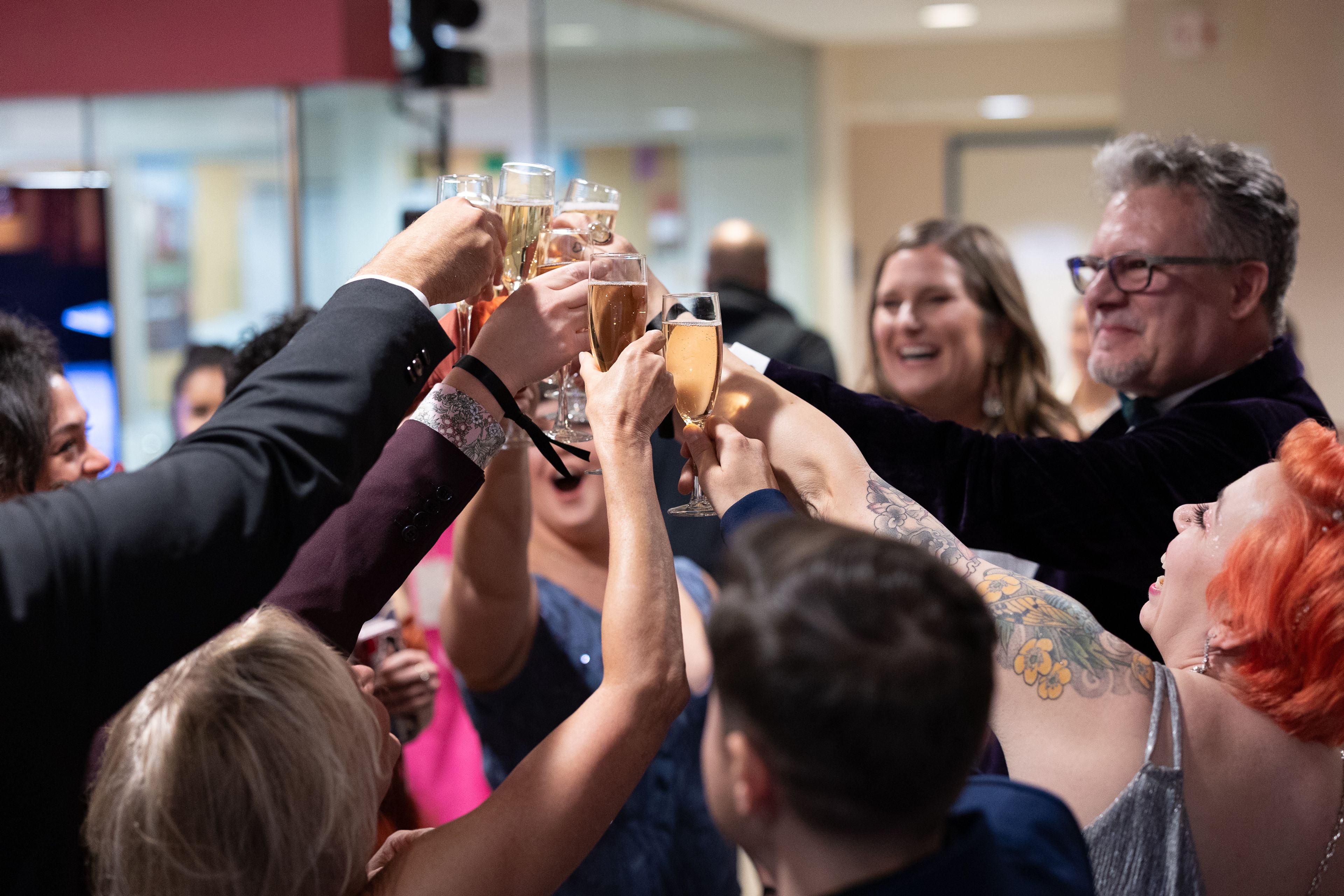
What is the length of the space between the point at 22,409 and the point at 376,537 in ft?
2.65

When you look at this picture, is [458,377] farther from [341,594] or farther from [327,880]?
[327,880]

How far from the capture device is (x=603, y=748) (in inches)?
43.3

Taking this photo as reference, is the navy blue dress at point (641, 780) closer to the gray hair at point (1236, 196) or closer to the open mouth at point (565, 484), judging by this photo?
the open mouth at point (565, 484)

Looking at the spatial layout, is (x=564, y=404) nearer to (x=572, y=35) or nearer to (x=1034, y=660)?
(x=1034, y=660)

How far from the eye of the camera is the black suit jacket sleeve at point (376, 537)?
3.96 feet

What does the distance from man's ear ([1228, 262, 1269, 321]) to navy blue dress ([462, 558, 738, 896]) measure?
44.0 inches

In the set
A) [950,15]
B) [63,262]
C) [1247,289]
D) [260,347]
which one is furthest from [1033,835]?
[950,15]

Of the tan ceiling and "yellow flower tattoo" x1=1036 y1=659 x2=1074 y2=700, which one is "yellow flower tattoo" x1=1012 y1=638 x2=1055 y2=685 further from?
the tan ceiling

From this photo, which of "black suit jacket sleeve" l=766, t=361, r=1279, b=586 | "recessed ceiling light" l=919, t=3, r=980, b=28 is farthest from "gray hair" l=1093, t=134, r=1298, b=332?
"recessed ceiling light" l=919, t=3, r=980, b=28

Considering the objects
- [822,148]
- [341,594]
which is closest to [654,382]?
[341,594]

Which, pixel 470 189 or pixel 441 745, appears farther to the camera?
pixel 441 745

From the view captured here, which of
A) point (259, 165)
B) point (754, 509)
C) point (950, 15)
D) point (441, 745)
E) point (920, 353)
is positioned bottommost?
point (441, 745)

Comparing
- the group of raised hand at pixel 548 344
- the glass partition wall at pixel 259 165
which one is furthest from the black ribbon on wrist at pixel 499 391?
the glass partition wall at pixel 259 165

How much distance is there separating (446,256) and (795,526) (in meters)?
0.51
